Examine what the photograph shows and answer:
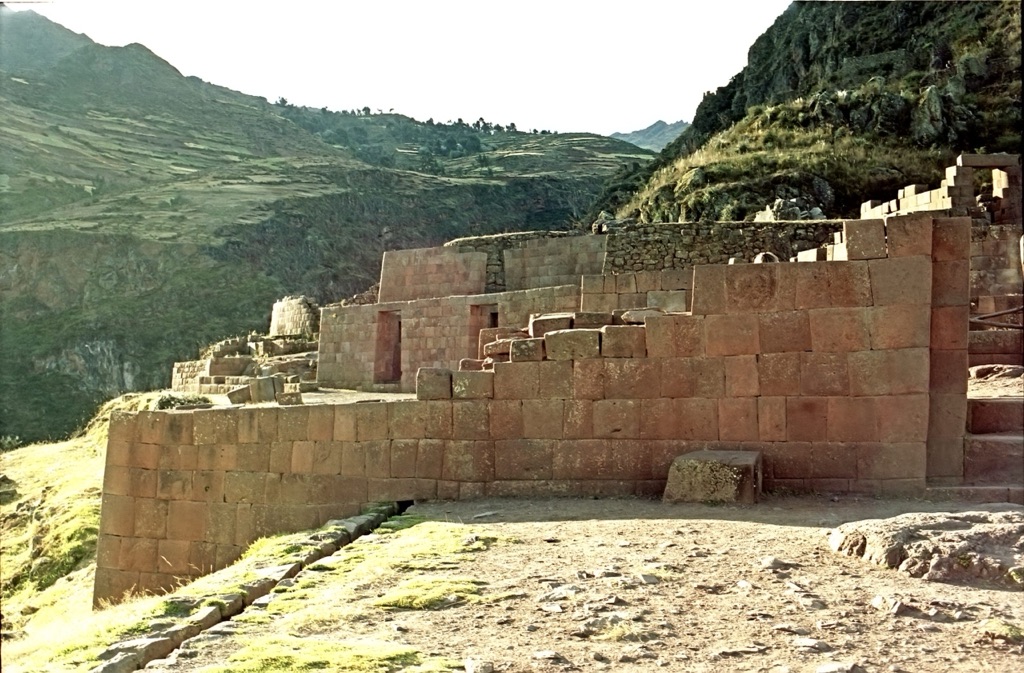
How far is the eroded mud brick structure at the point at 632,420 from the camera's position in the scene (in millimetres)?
9516

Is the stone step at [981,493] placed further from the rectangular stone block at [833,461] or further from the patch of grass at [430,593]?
the patch of grass at [430,593]

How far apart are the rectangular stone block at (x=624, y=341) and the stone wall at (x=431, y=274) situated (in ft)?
42.6

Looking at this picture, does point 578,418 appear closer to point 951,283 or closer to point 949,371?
point 949,371

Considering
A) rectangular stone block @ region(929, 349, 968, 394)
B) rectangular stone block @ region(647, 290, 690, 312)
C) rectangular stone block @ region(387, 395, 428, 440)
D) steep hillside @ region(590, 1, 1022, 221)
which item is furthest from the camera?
steep hillside @ region(590, 1, 1022, 221)

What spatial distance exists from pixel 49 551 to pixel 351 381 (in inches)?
366

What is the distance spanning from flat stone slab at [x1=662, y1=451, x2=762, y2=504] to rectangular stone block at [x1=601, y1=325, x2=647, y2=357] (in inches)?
51.3

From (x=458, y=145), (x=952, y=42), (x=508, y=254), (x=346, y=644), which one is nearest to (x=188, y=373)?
(x=508, y=254)

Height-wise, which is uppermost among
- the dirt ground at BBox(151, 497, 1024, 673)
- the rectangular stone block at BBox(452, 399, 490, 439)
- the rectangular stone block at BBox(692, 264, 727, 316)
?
the rectangular stone block at BBox(692, 264, 727, 316)

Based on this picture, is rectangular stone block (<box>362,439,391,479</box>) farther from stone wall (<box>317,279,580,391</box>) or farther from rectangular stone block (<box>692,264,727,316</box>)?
stone wall (<box>317,279,580,391</box>)

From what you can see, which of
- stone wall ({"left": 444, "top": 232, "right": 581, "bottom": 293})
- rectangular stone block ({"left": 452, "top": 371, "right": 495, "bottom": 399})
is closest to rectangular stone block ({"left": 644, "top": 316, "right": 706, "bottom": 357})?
rectangular stone block ({"left": 452, "top": 371, "right": 495, "bottom": 399})

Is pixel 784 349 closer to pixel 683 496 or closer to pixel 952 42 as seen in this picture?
pixel 683 496

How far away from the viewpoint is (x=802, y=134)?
38.5 metres

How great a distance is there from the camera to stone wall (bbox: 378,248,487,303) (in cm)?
2325

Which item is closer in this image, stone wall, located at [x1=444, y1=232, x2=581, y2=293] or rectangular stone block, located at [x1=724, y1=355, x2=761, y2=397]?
rectangular stone block, located at [x1=724, y1=355, x2=761, y2=397]
